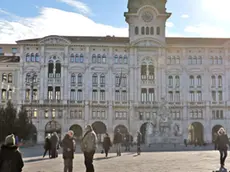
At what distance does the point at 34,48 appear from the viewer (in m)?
65.0

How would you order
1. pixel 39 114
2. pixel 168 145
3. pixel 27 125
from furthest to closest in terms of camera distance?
pixel 39 114, pixel 27 125, pixel 168 145

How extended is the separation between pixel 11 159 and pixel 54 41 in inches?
2278

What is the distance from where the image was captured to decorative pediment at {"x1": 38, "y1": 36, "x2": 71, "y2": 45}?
64625 mm

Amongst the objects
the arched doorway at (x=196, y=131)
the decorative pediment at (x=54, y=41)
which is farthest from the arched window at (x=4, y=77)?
the arched doorway at (x=196, y=131)

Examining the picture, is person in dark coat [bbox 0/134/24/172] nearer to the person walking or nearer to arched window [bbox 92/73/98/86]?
the person walking

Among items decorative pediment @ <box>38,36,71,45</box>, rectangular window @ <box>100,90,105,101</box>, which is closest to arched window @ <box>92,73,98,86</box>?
rectangular window @ <box>100,90,105,101</box>

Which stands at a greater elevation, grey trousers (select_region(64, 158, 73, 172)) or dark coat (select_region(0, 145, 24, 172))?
dark coat (select_region(0, 145, 24, 172))

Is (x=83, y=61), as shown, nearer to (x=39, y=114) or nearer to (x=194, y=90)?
(x=39, y=114)

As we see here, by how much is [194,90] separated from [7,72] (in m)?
32.1

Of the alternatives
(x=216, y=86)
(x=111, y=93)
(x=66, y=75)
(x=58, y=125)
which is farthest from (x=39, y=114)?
(x=216, y=86)

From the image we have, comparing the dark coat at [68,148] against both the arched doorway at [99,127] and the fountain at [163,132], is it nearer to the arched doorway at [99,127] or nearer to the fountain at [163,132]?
the fountain at [163,132]

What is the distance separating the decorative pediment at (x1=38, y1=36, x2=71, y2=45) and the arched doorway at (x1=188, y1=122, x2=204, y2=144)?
85.2ft

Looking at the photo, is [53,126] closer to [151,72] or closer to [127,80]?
[127,80]

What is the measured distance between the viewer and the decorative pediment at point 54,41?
212 ft
